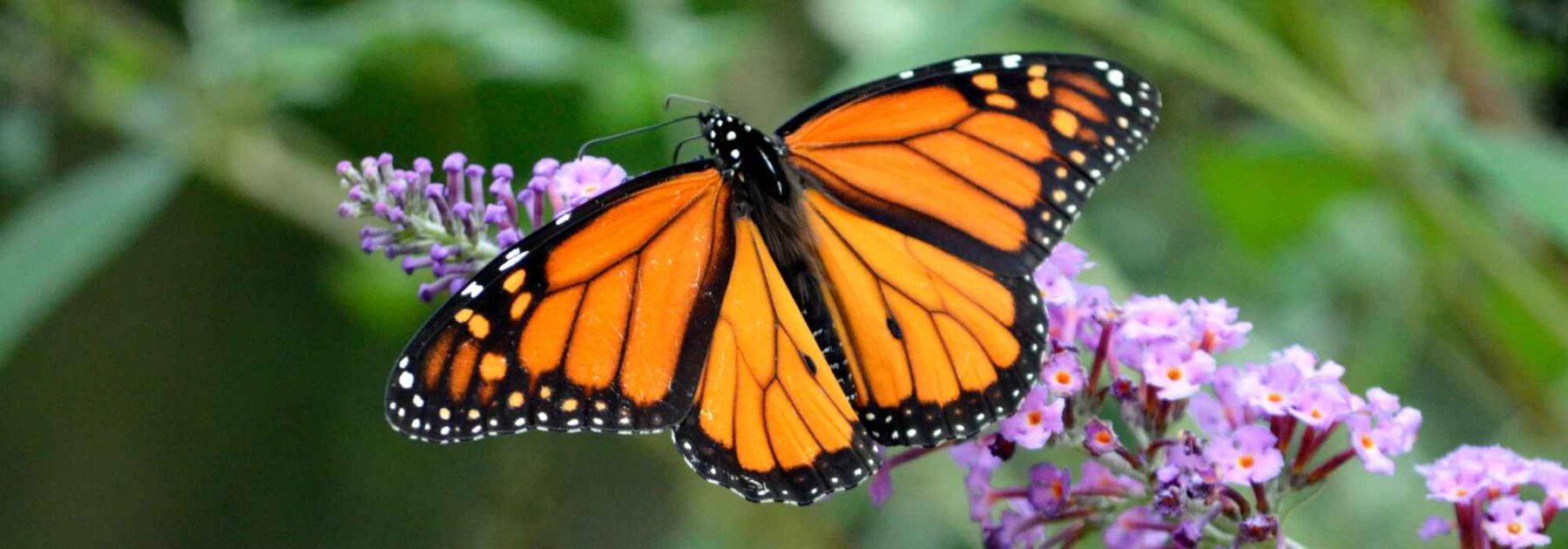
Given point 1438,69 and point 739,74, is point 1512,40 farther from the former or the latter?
point 739,74

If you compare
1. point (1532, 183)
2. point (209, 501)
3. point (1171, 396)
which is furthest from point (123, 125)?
point (1532, 183)

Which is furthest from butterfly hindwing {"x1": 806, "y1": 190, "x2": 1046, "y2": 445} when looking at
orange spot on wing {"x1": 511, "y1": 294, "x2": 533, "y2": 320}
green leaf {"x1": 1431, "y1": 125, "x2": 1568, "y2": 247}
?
green leaf {"x1": 1431, "y1": 125, "x2": 1568, "y2": 247}

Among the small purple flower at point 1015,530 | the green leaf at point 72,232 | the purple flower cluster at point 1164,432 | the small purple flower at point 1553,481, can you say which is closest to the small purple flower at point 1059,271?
the purple flower cluster at point 1164,432

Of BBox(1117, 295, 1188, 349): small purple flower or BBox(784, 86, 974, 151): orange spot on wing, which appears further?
BBox(784, 86, 974, 151): orange spot on wing

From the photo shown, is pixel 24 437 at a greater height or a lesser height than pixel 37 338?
lesser

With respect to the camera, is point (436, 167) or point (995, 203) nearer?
point (995, 203)

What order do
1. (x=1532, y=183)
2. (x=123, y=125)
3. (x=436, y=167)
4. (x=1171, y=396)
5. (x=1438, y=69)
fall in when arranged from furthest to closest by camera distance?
(x=436, y=167)
(x=123, y=125)
(x=1438, y=69)
(x=1532, y=183)
(x=1171, y=396)

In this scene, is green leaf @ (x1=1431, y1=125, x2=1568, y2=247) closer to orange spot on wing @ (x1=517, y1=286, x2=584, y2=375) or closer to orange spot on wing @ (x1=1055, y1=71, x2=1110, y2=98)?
orange spot on wing @ (x1=1055, y1=71, x2=1110, y2=98)
